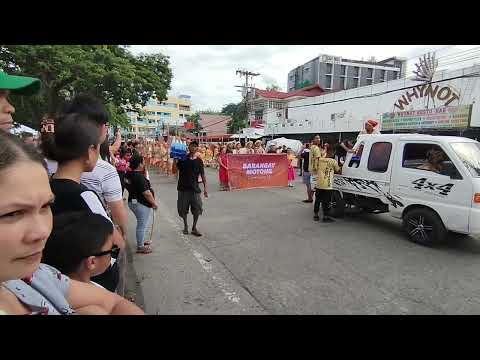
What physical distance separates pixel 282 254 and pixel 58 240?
12.6ft

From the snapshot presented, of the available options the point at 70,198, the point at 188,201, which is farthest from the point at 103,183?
the point at 188,201

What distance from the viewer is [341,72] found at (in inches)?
2672

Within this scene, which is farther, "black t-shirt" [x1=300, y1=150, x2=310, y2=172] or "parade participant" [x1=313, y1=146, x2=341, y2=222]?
"black t-shirt" [x1=300, y1=150, x2=310, y2=172]

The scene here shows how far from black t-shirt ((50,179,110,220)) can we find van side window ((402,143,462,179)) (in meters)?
5.18

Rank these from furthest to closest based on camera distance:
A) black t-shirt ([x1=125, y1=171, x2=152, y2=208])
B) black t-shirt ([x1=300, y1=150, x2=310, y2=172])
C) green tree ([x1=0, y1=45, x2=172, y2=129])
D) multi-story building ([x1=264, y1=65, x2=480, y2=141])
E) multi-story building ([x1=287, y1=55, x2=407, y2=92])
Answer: multi-story building ([x1=287, y1=55, x2=407, y2=92]) → multi-story building ([x1=264, y1=65, x2=480, y2=141]) → green tree ([x1=0, y1=45, x2=172, y2=129]) → black t-shirt ([x1=300, y1=150, x2=310, y2=172]) → black t-shirt ([x1=125, y1=171, x2=152, y2=208])

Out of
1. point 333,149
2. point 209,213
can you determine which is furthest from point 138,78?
point 333,149

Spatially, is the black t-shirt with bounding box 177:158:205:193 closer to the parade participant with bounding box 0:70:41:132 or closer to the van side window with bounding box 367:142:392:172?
the van side window with bounding box 367:142:392:172

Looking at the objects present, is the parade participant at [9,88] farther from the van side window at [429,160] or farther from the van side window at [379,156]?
the van side window at [379,156]

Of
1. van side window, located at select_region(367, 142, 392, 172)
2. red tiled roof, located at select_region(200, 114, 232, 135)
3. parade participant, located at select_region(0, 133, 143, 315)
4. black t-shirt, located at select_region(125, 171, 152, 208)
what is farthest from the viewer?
red tiled roof, located at select_region(200, 114, 232, 135)

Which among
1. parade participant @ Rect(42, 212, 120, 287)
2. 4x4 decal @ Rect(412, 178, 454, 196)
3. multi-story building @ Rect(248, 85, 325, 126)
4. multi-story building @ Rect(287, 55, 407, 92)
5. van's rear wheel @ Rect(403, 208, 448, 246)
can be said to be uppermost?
multi-story building @ Rect(287, 55, 407, 92)

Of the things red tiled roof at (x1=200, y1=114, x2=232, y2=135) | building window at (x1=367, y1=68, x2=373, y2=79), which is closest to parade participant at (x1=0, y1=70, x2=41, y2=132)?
red tiled roof at (x1=200, y1=114, x2=232, y2=135)

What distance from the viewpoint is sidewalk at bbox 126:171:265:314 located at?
332 centimetres

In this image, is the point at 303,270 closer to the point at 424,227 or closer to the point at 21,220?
the point at 424,227
